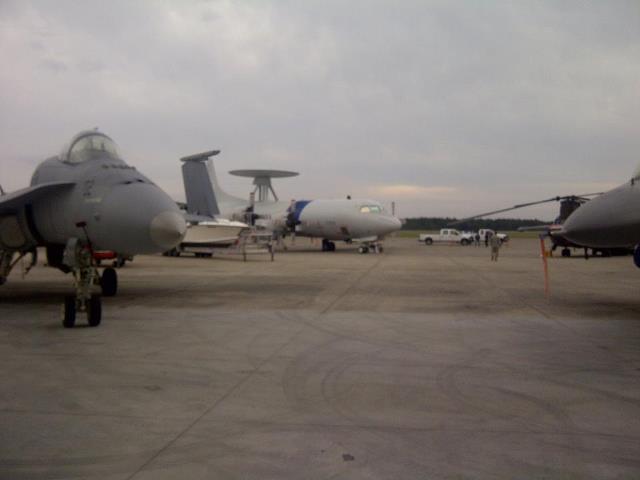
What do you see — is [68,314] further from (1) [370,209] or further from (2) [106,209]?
(1) [370,209]

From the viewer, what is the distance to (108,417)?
4.82 m

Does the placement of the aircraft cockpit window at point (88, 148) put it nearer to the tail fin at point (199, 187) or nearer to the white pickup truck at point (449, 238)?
the tail fin at point (199, 187)

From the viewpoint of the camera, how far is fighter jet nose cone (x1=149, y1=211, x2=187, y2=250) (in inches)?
422

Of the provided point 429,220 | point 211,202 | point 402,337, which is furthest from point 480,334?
point 429,220

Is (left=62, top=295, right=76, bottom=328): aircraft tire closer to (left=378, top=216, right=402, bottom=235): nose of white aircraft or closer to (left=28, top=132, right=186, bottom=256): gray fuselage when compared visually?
(left=28, top=132, right=186, bottom=256): gray fuselage

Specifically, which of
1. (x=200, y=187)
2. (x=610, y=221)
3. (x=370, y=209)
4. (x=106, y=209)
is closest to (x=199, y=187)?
(x=200, y=187)

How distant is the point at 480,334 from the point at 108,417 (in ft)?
18.3

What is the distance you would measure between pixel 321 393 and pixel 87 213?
23.6 ft

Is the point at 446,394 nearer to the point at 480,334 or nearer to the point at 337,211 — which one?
the point at 480,334

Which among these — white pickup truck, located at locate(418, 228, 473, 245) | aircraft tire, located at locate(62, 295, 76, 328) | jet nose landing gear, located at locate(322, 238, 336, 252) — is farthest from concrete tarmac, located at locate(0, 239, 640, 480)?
white pickup truck, located at locate(418, 228, 473, 245)

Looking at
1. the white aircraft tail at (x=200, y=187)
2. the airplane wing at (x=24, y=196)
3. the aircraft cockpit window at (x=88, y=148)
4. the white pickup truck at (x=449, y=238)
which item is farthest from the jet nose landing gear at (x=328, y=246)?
the airplane wing at (x=24, y=196)

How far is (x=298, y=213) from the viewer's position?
38.1 meters

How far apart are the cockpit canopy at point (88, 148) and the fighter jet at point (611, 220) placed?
8.88 m

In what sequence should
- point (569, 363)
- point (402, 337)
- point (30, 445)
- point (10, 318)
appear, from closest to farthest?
point (30, 445) → point (569, 363) → point (402, 337) → point (10, 318)
